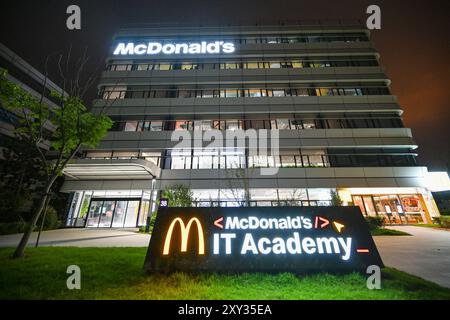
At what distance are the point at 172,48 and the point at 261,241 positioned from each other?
101 feet

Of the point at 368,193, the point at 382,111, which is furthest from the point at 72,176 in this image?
the point at 382,111

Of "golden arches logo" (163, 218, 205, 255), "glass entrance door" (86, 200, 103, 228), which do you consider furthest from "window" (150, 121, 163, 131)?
"golden arches logo" (163, 218, 205, 255)

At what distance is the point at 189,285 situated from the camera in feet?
15.4

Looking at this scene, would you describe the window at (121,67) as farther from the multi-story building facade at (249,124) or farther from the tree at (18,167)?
the tree at (18,167)

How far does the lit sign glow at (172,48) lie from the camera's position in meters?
27.8

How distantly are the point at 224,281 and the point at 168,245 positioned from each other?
189 centimetres

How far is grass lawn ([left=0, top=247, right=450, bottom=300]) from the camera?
13.8ft

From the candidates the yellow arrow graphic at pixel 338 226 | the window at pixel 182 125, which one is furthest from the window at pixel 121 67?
the yellow arrow graphic at pixel 338 226

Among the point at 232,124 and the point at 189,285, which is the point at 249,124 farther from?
the point at 189,285

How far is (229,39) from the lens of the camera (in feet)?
96.3

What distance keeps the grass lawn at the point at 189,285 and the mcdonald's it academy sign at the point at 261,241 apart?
32 centimetres

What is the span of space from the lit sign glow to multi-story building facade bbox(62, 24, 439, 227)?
180mm

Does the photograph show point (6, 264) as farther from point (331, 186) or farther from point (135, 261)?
point (331, 186)

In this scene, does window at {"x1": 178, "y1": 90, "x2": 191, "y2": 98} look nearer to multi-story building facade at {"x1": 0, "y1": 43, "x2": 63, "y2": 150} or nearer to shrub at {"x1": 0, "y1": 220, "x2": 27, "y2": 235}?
multi-story building facade at {"x1": 0, "y1": 43, "x2": 63, "y2": 150}
